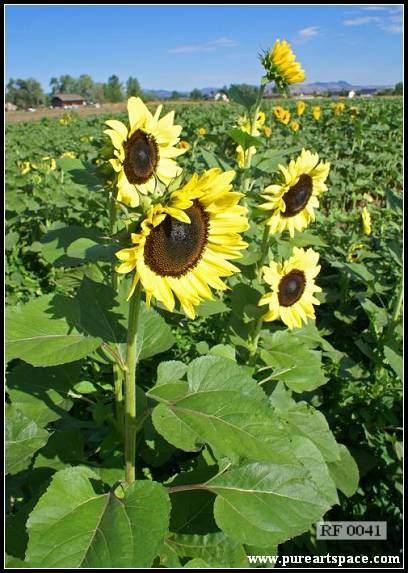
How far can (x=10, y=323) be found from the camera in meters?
1.32

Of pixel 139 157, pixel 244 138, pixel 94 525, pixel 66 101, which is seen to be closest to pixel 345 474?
pixel 94 525

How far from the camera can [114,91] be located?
61406 millimetres

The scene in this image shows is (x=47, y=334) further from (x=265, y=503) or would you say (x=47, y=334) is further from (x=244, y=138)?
(x=244, y=138)

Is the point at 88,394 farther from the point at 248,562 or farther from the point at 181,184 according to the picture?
the point at 181,184

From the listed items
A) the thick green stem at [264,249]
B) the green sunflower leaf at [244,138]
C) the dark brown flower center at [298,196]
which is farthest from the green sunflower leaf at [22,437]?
the green sunflower leaf at [244,138]

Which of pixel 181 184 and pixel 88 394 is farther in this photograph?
pixel 88 394

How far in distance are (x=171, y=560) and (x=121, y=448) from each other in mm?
545

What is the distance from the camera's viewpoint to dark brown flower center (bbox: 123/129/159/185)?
1753mm

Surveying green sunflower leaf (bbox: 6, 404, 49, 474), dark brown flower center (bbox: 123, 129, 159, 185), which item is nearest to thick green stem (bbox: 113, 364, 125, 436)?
green sunflower leaf (bbox: 6, 404, 49, 474)

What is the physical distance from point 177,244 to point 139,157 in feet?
2.16

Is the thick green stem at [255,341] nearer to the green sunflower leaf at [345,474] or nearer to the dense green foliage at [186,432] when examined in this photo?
the dense green foliage at [186,432]

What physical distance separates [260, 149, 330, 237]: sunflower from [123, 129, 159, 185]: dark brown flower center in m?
0.66

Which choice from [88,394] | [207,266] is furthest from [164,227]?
[88,394]

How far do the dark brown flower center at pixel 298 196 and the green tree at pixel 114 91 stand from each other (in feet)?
195
